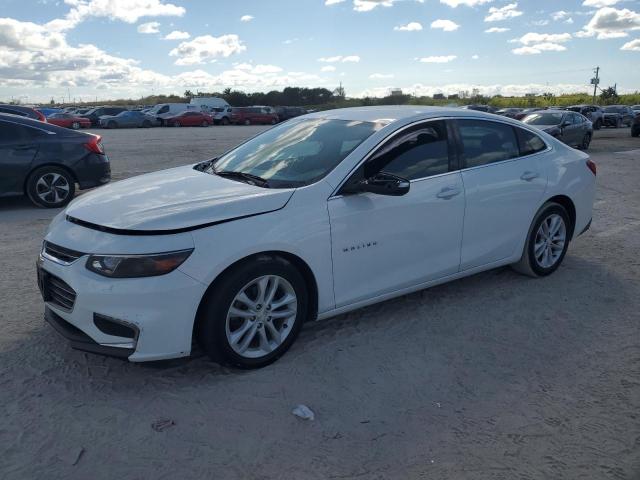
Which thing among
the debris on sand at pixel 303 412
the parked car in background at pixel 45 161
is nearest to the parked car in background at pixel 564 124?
the parked car in background at pixel 45 161

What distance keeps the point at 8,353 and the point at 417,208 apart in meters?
2.97

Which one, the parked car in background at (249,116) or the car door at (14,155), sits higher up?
the car door at (14,155)

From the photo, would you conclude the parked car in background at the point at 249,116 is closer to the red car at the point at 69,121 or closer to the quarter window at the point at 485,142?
the red car at the point at 69,121

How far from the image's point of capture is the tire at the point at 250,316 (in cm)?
338

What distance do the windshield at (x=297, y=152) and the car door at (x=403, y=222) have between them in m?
0.23

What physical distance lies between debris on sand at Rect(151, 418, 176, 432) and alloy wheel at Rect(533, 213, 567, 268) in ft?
11.8

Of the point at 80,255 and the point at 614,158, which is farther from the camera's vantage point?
the point at 614,158

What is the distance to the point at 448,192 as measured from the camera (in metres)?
4.40

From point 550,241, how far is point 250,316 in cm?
318

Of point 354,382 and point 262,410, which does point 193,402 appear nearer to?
point 262,410

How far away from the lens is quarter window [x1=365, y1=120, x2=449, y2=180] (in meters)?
4.14

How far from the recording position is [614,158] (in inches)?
657

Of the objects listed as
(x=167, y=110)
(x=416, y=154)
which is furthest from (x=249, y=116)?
(x=416, y=154)

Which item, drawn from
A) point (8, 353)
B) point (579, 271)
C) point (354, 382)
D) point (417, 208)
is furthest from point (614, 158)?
point (8, 353)
